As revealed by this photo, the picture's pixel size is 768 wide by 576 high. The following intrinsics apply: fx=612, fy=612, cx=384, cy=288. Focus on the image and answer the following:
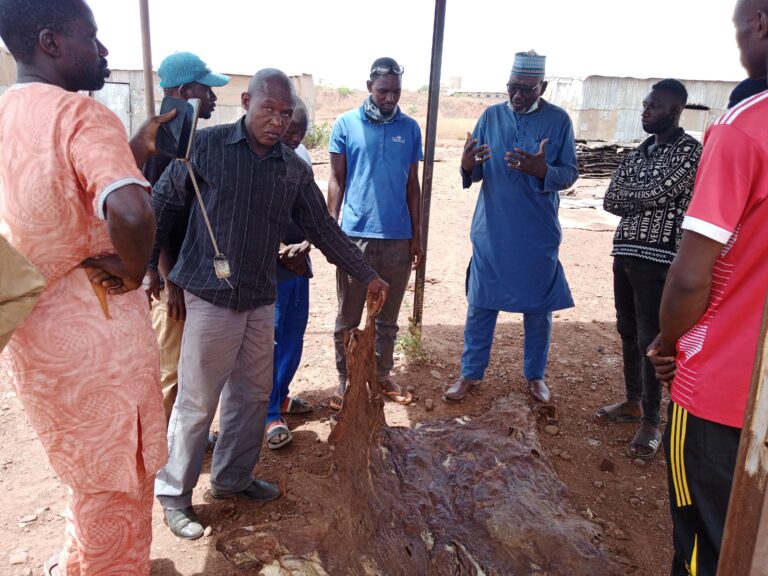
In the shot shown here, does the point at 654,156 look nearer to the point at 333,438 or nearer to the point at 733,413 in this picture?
the point at 733,413

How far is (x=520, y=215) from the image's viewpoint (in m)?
4.05

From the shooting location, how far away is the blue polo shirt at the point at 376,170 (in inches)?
157

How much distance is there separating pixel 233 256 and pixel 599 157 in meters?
16.8

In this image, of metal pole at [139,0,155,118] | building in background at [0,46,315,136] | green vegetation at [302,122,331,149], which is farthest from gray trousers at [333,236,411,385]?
→ green vegetation at [302,122,331,149]

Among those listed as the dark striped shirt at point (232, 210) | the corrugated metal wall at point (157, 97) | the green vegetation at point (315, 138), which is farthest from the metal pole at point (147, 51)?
the green vegetation at point (315, 138)

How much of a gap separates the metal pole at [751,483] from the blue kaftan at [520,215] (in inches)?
115

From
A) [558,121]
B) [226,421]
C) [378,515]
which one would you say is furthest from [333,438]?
[558,121]

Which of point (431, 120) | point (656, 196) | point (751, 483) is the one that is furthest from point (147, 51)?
point (751, 483)

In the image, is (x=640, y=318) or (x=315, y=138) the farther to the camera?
(x=315, y=138)

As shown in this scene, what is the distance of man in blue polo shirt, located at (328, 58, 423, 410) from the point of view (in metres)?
3.98

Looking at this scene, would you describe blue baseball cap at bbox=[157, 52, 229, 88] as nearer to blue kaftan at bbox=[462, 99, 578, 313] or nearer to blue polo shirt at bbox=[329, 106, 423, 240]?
blue polo shirt at bbox=[329, 106, 423, 240]

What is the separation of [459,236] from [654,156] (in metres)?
5.73

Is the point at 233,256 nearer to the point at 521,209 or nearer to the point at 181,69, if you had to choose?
the point at 181,69

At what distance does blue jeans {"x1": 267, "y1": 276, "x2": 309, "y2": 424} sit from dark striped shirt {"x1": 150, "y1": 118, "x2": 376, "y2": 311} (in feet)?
3.28
